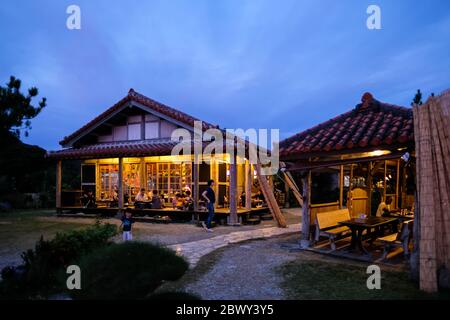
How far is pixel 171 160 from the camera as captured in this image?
15.1 meters

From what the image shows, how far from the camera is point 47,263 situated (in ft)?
17.4

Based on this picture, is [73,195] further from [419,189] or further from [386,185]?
[419,189]

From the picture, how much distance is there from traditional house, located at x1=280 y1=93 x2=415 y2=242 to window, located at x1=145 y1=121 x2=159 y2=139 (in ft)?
27.4

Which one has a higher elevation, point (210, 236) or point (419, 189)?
point (419, 189)

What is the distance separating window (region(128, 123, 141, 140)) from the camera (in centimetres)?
1578

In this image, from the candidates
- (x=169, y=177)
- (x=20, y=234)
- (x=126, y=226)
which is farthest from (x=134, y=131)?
(x=126, y=226)

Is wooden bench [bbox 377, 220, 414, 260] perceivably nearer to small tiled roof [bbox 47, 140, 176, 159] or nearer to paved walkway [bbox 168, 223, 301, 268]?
paved walkway [bbox 168, 223, 301, 268]

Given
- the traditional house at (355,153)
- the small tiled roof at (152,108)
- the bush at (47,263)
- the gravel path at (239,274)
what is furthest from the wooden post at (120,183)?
the traditional house at (355,153)

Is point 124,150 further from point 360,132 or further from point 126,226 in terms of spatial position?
point 360,132

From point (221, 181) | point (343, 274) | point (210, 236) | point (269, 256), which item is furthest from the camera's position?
point (221, 181)

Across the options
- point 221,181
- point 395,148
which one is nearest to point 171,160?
point 221,181

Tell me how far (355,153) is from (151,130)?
10.4 meters

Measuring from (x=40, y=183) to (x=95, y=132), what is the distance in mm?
8666

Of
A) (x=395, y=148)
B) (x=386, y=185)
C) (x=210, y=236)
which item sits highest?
(x=395, y=148)
